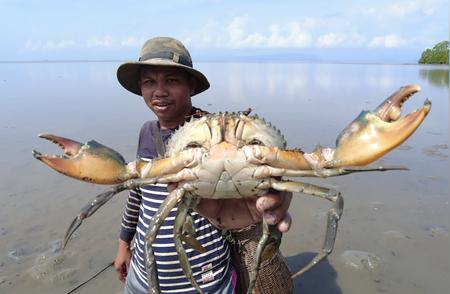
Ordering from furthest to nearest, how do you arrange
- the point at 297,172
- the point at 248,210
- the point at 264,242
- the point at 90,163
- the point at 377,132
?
the point at 248,210, the point at 264,242, the point at 90,163, the point at 297,172, the point at 377,132

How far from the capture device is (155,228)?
2.67m

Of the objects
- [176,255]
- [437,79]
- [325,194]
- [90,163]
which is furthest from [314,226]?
[437,79]

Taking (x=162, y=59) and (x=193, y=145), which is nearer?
(x=193, y=145)

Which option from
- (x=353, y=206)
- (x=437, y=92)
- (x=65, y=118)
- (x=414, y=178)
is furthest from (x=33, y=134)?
(x=437, y=92)

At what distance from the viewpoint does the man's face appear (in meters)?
3.22

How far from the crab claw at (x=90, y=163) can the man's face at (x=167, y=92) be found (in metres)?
0.70

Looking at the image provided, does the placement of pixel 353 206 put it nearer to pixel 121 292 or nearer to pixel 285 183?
pixel 121 292

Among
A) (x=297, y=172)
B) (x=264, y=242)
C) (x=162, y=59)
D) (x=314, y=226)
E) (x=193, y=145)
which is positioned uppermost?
(x=162, y=59)

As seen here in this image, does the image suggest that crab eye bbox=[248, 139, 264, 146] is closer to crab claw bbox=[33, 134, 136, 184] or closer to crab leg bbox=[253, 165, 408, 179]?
crab leg bbox=[253, 165, 408, 179]

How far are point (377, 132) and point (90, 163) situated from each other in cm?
182

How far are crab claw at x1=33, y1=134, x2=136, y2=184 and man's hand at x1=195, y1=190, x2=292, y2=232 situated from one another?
60 cm

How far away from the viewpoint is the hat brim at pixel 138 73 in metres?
3.09

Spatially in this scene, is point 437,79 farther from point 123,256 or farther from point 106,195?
point 106,195

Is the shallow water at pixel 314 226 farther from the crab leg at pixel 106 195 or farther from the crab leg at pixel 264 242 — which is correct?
the crab leg at pixel 106 195
